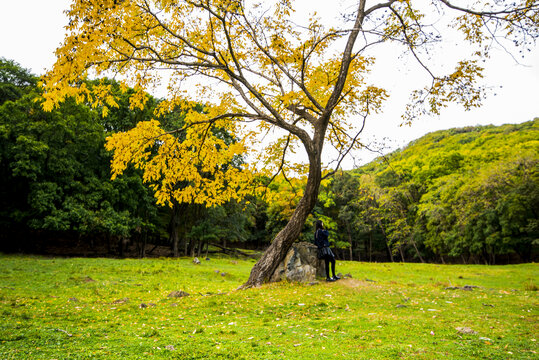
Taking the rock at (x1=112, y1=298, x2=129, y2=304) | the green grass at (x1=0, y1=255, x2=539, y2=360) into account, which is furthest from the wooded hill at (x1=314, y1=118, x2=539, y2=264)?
the rock at (x1=112, y1=298, x2=129, y2=304)

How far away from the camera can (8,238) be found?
2767 centimetres

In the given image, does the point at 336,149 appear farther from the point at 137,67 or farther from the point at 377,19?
the point at 137,67

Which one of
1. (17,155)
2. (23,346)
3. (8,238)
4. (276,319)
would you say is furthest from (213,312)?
(8,238)

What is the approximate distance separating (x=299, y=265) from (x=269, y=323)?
510 cm

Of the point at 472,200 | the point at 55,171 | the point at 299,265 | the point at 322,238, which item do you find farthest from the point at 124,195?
the point at 472,200

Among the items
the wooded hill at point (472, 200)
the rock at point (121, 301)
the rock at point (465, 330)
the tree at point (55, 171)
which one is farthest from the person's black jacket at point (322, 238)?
the tree at point (55, 171)

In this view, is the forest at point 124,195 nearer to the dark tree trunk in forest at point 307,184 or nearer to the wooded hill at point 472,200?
the wooded hill at point 472,200

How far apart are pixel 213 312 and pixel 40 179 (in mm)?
21818

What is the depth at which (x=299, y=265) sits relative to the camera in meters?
11.4

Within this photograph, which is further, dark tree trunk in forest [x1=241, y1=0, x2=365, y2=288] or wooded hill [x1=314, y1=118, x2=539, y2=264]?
wooded hill [x1=314, y1=118, x2=539, y2=264]

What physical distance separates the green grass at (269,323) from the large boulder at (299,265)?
62 centimetres

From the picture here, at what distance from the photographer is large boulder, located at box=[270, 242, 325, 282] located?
11148mm

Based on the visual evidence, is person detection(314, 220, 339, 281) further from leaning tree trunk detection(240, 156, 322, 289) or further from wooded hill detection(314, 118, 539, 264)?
wooded hill detection(314, 118, 539, 264)

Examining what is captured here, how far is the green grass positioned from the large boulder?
2.04 ft
